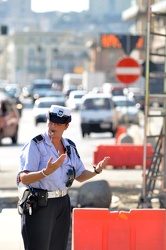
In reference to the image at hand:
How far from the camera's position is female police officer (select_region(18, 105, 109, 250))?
7492 mm

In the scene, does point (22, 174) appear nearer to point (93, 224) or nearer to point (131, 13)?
point (93, 224)

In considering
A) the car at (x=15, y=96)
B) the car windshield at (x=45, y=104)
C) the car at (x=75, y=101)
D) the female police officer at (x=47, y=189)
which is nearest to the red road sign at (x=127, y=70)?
the car at (x=15, y=96)

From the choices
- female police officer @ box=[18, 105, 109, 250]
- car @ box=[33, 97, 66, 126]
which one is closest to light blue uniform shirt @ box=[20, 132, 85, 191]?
female police officer @ box=[18, 105, 109, 250]

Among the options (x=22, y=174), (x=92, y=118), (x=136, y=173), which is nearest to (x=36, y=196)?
(x=22, y=174)

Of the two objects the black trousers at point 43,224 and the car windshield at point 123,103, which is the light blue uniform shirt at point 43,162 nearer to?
the black trousers at point 43,224

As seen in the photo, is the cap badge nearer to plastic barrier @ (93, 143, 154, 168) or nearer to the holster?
the holster

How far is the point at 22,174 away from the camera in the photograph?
746 cm

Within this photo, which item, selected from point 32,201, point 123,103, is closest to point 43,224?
point 32,201

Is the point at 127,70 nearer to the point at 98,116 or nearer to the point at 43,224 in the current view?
the point at 98,116

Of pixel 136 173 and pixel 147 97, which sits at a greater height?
pixel 147 97

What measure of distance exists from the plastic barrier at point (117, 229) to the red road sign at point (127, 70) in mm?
17390

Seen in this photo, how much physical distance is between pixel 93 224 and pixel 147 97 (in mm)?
5116

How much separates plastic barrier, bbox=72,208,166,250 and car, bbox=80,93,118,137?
86.6ft

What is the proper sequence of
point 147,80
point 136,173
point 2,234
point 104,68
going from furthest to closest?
1. point 104,68
2. point 136,173
3. point 147,80
4. point 2,234
